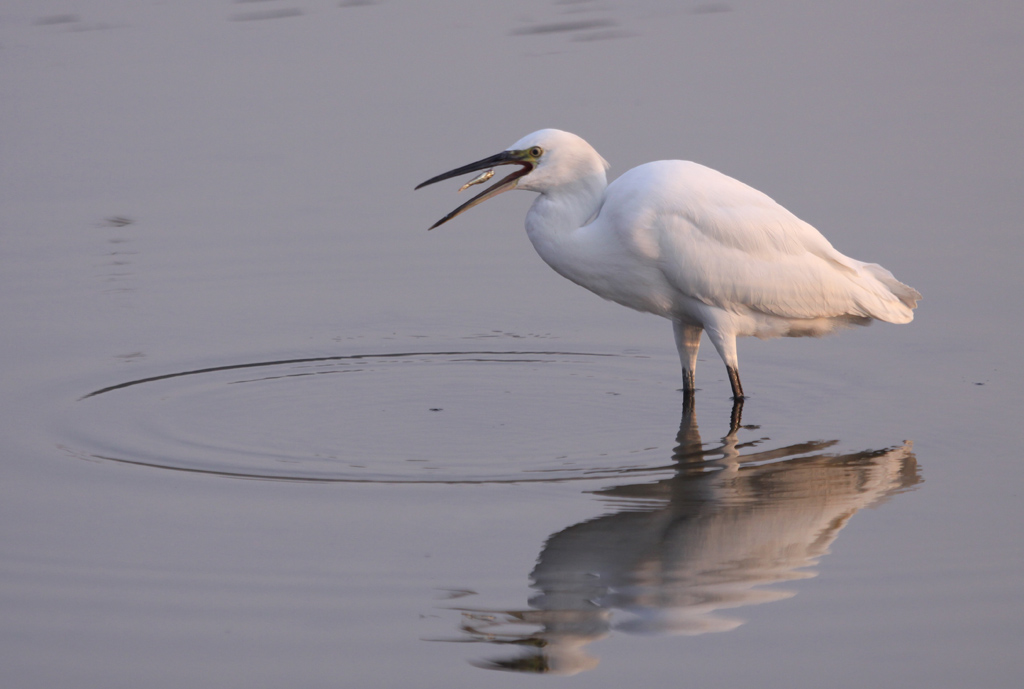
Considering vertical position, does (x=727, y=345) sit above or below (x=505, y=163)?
below

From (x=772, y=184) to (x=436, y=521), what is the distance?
4825 millimetres

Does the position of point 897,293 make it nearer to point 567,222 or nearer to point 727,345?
point 727,345

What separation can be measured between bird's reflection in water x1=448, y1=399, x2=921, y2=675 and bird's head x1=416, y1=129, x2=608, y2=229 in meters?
1.38

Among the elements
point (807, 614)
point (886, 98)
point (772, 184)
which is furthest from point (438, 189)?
point (807, 614)

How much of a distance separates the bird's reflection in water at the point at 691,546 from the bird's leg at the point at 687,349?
0.51 meters

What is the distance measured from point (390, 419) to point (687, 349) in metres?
1.52

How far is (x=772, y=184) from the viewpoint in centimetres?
Answer: 923

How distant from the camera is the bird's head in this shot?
657 cm

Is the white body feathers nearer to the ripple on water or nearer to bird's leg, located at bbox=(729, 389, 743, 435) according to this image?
bird's leg, located at bbox=(729, 389, 743, 435)

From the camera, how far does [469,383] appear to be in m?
6.99

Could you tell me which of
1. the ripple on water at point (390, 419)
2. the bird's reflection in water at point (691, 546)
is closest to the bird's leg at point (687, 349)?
the ripple on water at point (390, 419)

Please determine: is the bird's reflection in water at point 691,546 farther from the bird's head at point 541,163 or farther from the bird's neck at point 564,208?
the bird's head at point 541,163

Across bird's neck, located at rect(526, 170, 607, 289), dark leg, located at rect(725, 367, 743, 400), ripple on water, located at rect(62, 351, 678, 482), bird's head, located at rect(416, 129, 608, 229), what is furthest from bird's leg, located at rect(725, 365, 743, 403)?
bird's head, located at rect(416, 129, 608, 229)

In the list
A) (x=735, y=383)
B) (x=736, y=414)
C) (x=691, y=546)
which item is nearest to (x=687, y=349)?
(x=735, y=383)
